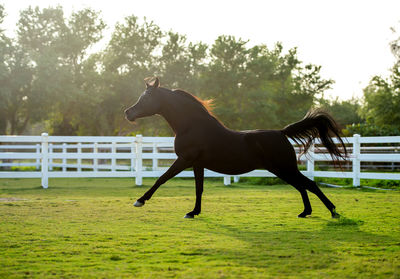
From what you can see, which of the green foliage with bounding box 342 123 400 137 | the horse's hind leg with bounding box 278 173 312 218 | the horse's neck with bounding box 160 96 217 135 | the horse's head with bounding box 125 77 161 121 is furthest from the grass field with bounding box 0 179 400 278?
the green foliage with bounding box 342 123 400 137

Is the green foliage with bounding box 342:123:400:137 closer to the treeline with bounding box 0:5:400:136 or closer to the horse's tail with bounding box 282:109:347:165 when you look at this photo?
the treeline with bounding box 0:5:400:136

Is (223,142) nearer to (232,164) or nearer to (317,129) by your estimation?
(232,164)

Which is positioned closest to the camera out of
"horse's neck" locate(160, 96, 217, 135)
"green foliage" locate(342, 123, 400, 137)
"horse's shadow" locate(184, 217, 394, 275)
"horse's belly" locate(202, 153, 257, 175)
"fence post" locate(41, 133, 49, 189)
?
"horse's shadow" locate(184, 217, 394, 275)

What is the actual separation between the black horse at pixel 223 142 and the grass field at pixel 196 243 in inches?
23.2

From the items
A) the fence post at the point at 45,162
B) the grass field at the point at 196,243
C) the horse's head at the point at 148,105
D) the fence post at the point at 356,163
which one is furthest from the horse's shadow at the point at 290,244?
the fence post at the point at 45,162

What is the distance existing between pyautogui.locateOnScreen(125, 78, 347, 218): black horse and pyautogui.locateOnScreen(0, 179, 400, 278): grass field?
23.2 inches

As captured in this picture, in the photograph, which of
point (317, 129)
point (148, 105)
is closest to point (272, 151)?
point (317, 129)

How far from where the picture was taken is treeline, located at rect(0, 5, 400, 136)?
35.4 meters

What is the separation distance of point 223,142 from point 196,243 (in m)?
2.20

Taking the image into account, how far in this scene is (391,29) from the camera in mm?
37750

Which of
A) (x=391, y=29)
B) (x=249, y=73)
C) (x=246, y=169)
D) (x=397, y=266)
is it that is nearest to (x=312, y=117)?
(x=246, y=169)

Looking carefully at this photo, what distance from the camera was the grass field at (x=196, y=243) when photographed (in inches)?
150

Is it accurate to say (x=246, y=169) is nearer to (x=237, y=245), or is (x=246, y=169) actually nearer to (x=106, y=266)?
(x=237, y=245)

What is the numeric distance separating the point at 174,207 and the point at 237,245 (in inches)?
145
